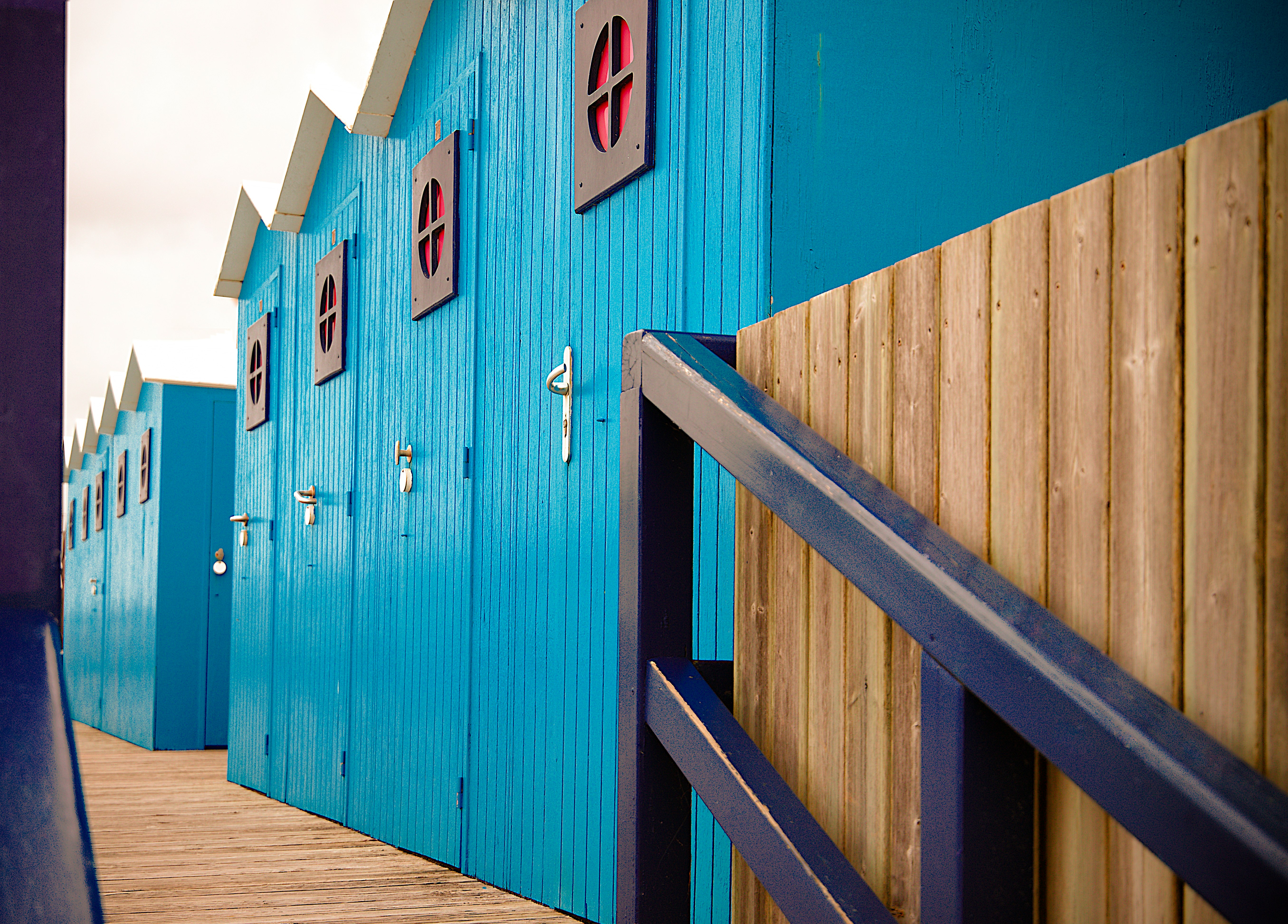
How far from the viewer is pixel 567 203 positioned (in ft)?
11.8

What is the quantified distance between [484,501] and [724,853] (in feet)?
6.51

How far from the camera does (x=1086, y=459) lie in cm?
125

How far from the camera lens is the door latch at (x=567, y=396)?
3.48 meters

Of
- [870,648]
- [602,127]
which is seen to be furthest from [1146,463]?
[602,127]

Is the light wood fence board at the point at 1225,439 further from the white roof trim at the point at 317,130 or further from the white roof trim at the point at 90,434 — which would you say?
the white roof trim at the point at 90,434

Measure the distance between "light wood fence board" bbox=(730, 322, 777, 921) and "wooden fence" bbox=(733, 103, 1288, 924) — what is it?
0.08 meters

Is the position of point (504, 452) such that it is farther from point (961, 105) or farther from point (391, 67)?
point (391, 67)

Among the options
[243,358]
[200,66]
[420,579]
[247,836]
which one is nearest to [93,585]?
[243,358]

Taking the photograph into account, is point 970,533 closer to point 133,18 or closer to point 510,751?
point 510,751

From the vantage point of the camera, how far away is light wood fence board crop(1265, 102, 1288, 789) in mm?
1000

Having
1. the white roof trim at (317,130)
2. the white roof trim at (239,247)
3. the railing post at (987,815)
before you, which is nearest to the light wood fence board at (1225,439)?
the railing post at (987,815)

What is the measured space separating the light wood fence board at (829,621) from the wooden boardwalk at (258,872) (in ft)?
5.93

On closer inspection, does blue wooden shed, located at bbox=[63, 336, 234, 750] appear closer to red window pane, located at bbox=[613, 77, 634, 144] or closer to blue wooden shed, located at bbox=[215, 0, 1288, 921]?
blue wooden shed, located at bbox=[215, 0, 1288, 921]

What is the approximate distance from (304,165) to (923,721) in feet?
21.1
